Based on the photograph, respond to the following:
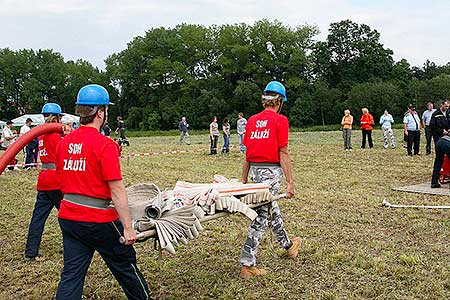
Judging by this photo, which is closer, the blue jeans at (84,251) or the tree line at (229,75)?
the blue jeans at (84,251)

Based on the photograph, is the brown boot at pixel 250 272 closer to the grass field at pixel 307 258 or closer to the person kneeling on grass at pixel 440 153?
the grass field at pixel 307 258

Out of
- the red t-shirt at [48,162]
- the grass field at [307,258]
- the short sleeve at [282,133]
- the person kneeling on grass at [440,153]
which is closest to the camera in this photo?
the grass field at [307,258]

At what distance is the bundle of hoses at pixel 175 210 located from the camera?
4.16 meters

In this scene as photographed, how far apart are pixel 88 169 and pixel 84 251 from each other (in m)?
0.63

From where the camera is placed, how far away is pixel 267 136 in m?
5.25

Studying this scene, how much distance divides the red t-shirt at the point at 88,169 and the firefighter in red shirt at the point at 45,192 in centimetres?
227

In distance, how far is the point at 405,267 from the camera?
5.36 meters

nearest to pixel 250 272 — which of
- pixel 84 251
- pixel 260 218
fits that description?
pixel 260 218

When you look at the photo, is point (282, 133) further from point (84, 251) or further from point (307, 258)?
point (84, 251)

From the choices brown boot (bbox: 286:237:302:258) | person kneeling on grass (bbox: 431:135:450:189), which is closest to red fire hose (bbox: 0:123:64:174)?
brown boot (bbox: 286:237:302:258)

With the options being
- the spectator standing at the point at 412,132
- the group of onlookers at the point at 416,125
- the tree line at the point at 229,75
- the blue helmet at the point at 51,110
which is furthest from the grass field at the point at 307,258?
the tree line at the point at 229,75

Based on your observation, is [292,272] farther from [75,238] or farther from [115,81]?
[115,81]

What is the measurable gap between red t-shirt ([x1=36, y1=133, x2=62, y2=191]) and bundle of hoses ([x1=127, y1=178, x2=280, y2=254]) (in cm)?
148

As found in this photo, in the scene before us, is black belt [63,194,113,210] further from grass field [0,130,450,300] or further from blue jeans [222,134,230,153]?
blue jeans [222,134,230,153]
